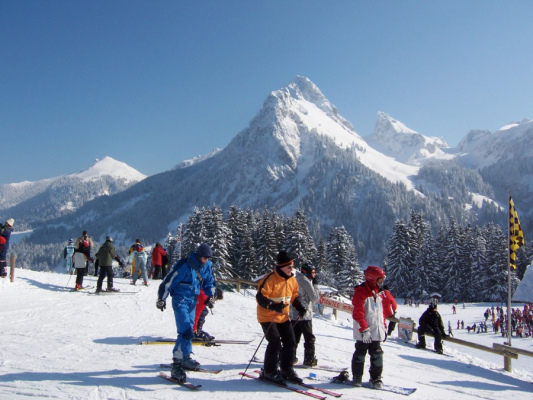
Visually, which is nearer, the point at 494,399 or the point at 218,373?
the point at 218,373

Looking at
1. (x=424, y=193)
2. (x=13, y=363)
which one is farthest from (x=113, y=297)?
(x=424, y=193)

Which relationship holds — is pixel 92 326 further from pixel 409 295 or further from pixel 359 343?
pixel 409 295

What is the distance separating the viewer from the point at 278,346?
17.7ft

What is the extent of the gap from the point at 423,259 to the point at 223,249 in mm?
27586

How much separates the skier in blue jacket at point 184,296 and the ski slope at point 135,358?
28 centimetres

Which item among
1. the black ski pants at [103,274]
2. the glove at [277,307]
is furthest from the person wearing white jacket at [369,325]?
the black ski pants at [103,274]

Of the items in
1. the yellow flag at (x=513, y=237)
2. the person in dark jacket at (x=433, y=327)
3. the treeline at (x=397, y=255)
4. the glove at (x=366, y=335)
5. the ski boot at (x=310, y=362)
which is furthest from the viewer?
the treeline at (x=397, y=255)

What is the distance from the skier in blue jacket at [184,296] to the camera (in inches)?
215

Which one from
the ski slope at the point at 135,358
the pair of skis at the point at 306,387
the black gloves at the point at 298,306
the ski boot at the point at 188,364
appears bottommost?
the ski slope at the point at 135,358

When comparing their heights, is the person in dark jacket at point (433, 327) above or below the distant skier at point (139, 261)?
below

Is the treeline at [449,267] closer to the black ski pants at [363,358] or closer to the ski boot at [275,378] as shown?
the black ski pants at [363,358]

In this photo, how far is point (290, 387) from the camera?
538 cm

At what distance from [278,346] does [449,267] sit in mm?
52522

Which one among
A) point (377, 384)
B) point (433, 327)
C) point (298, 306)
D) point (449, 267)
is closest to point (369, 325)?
point (377, 384)
